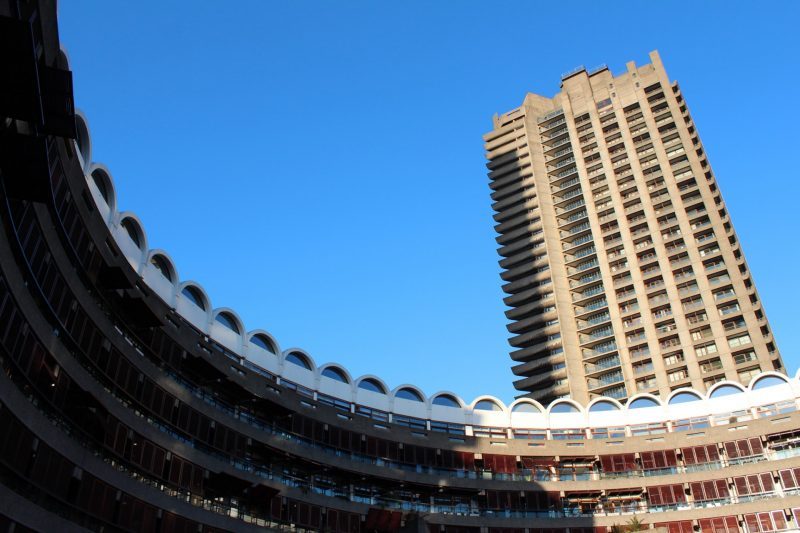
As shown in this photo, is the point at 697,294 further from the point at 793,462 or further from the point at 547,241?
the point at 793,462

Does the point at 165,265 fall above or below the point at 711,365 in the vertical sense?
below

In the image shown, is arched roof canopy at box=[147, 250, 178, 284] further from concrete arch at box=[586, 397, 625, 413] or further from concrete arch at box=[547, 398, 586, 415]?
concrete arch at box=[586, 397, 625, 413]

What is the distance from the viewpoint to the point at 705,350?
101188 mm

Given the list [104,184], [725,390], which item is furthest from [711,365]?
[104,184]

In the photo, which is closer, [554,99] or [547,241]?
[547,241]

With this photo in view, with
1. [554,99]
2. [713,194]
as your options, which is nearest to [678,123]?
[713,194]

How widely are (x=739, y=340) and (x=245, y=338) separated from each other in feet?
234

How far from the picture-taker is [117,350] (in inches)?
1604

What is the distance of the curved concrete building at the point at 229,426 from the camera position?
97.6ft

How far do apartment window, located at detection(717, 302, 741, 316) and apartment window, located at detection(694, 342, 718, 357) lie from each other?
506 centimetres

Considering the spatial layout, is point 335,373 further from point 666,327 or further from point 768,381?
point 666,327

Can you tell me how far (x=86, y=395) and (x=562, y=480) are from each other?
43.1 m

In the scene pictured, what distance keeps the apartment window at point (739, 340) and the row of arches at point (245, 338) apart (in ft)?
114

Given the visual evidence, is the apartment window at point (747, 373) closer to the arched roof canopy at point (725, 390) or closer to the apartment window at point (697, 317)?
the apartment window at point (697, 317)
